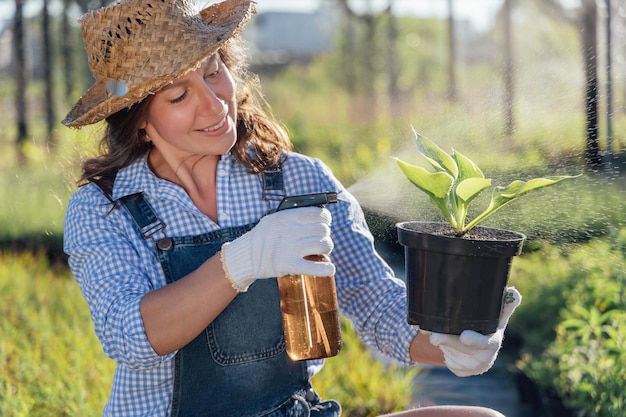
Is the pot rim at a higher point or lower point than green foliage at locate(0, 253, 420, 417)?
higher

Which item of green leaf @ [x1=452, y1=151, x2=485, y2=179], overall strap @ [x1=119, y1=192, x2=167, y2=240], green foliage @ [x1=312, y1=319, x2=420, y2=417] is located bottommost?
green foliage @ [x1=312, y1=319, x2=420, y2=417]

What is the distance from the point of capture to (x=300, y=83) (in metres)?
21.6

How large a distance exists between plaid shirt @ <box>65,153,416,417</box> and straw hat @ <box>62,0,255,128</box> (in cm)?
20

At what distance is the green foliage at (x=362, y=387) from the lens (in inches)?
110

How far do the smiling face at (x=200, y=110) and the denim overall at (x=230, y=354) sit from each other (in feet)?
0.56

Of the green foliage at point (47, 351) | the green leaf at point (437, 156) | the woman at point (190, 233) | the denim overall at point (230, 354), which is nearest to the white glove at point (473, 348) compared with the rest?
the woman at point (190, 233)

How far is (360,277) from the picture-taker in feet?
6.41

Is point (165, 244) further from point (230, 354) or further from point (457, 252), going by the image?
point (457, 252)

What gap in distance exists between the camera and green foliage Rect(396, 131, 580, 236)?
143cm

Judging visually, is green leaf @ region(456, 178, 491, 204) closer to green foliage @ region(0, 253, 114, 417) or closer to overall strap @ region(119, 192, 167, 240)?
overall strap @ region(119, 192, 167, 240)

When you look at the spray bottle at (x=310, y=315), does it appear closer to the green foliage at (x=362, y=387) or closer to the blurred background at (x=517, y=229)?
the blurred background at (x=517, y=229)

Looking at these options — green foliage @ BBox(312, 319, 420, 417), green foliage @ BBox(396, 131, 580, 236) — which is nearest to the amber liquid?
green foliage @ BBox(396, 131, 580, 236)

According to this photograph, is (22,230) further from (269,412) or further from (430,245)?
(430,245)

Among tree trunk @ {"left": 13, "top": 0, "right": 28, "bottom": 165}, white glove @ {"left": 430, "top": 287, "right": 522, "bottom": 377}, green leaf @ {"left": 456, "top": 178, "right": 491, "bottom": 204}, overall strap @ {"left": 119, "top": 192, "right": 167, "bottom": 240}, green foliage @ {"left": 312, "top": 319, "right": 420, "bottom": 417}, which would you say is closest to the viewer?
green leaf @ {"left": 456, "top": 178, "right": 491, "bottom": 204}
